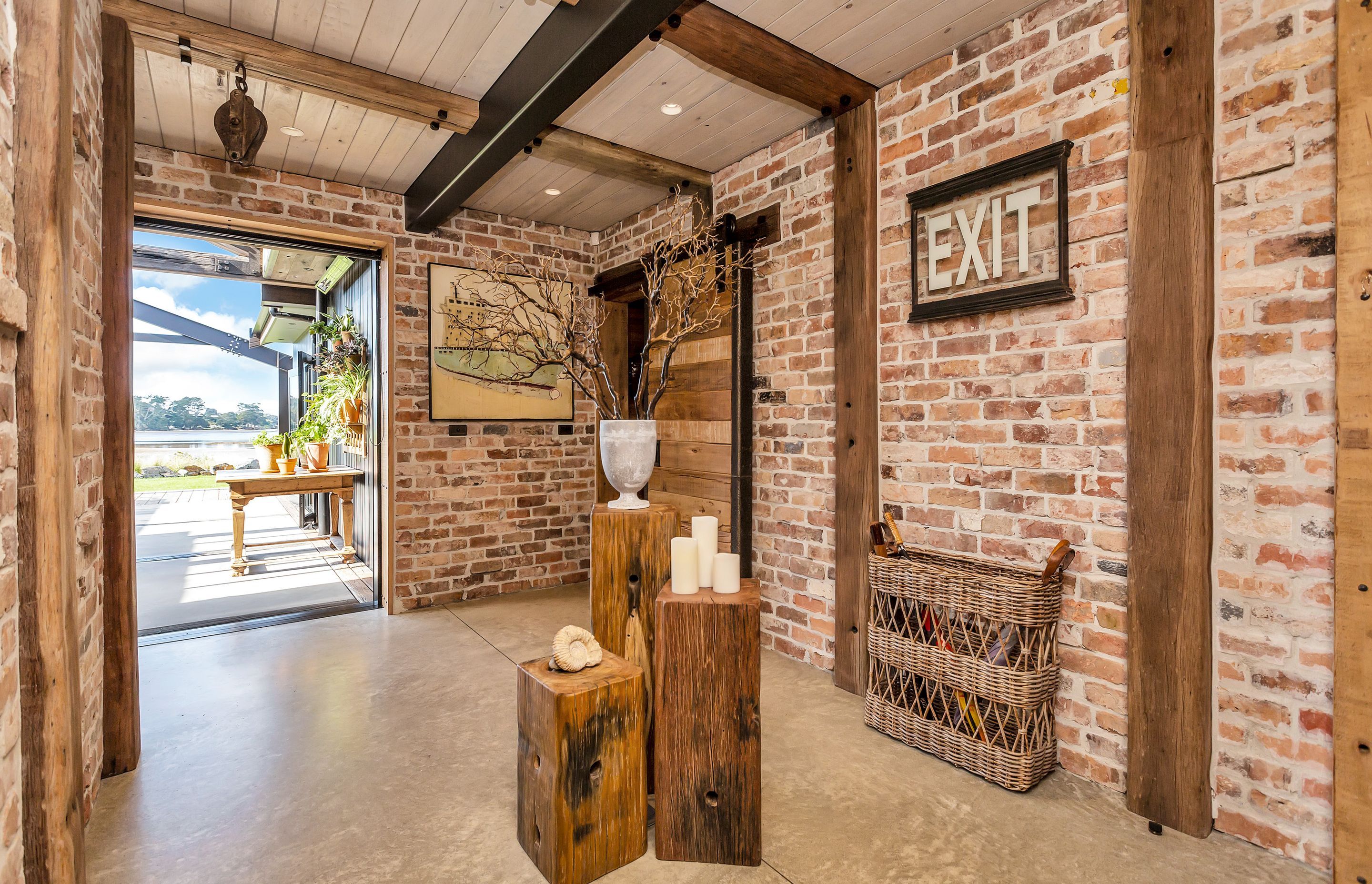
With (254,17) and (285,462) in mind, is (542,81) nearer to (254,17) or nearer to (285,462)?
(254,17)

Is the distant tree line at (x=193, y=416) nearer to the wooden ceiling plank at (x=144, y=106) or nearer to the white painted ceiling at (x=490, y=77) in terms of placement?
the wooden ceiling plank at (x=144, y=106)

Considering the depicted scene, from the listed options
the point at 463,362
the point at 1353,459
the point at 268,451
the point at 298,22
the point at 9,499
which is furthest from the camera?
the point at 268,451

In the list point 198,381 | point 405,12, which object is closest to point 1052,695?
point 405,12

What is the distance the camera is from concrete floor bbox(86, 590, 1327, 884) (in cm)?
155

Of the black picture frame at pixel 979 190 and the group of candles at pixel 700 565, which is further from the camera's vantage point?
the black picture frame at pixel 979 190

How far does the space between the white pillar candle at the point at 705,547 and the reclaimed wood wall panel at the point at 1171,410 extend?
1.15 metres

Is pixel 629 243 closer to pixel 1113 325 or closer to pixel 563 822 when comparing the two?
pixel 1113 325

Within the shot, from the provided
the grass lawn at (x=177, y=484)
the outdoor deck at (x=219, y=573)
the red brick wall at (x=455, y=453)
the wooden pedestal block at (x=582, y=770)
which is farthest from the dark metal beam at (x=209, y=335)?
the wooden pedestal block at (x=582, y=770)

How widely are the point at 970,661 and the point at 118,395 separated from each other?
8.92 ft

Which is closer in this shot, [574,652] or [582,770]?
[582,770]

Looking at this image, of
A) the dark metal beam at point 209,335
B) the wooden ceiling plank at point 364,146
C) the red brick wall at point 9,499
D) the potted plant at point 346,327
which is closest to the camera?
the red brick wall at point 9,499

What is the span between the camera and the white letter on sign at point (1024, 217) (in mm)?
1975

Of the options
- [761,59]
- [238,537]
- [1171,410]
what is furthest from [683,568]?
[238,537]

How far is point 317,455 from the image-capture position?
498 cm
